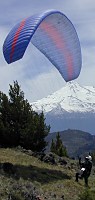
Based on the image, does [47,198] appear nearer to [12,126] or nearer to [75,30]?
[75,30]

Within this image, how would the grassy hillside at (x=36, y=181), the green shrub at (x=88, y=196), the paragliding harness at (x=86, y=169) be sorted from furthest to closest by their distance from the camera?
the paragliding harness at (x=86, y=169) → the grassy hillside at (x=36, y=181) → the green shrub at (x=88, y=196)

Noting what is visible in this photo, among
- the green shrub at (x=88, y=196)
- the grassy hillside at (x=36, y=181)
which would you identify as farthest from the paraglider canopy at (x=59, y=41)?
the green shrub at (x=88, y=196)

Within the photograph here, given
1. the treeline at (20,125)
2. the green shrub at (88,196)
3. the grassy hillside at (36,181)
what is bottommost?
the green shrub at (88,196)

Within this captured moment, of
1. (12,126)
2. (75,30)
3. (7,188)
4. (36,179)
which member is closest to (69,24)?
(75,30)

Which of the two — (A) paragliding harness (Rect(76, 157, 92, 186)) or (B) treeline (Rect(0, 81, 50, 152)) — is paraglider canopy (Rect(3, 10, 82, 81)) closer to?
(A) paragliding harness (Rect(76, 157, 92, 186))

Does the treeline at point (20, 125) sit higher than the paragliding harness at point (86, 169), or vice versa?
the treeline at point (20, 125)

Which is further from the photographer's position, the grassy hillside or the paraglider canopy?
the paraglider canopy

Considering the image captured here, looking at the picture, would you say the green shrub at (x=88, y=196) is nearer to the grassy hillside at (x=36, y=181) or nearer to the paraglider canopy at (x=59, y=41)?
the grassy hillside at (x=36, y=181)

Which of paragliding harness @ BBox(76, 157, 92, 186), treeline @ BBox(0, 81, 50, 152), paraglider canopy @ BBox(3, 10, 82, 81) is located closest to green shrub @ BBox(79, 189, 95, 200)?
paragliding harness @ BBox(76, 157, 92, 186)
